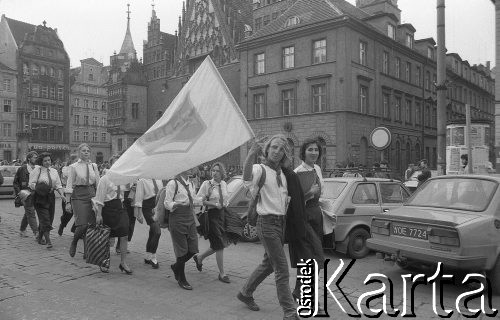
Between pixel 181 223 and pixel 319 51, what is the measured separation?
27.6 m

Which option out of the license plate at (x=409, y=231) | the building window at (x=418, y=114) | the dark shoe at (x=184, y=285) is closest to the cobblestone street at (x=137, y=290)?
the dark shoe at (x=184, y=285)

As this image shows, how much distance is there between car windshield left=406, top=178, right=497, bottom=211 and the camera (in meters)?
6.47

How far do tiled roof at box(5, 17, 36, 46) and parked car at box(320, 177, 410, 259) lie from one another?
6522 cm

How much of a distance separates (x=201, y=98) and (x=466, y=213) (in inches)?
154

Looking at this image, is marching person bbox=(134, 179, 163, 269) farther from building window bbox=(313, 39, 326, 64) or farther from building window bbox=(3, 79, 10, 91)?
building window bbox=(3, 79, 10, 91)

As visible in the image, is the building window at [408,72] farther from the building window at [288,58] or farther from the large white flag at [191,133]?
the large white flag at [191,133]

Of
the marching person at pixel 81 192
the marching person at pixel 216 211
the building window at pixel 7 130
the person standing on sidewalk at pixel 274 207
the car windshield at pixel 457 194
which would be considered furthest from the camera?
the building window at pixel 7 130

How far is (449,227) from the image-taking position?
19.5ft

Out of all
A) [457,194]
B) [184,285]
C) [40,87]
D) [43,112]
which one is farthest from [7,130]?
[457,194]

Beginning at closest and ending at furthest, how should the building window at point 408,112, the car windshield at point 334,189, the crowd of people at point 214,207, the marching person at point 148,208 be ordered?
the crowd of people at point 214,207 → the marching person at point 148,208 → the car windshield at point 334,189 → the building window at point 408,112

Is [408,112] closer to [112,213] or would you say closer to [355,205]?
[355,205]

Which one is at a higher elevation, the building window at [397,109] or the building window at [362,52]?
the building window at [362,52]

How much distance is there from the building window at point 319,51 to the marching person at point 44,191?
2494 centimetres

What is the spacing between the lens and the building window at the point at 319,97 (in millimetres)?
31766
